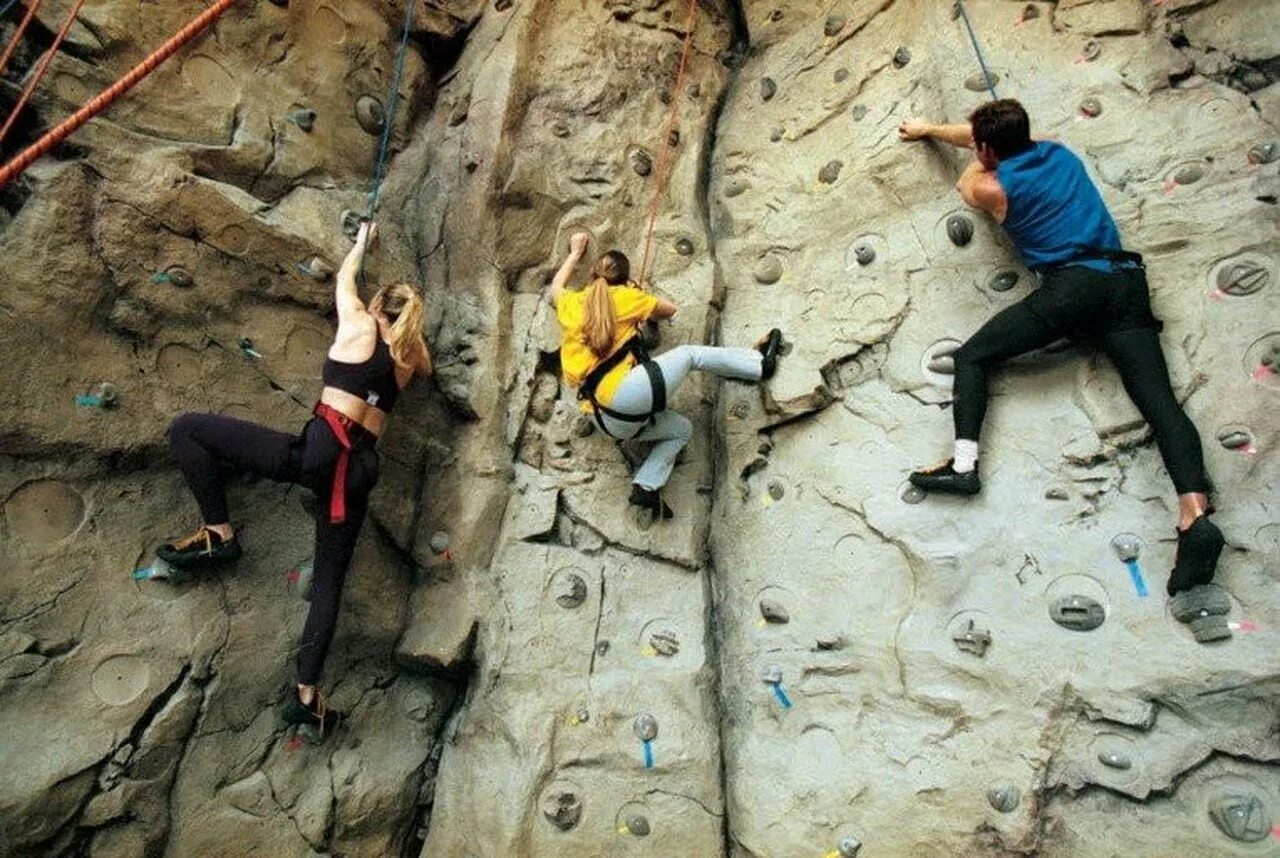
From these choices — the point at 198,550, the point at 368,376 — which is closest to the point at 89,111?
the point at 368,376

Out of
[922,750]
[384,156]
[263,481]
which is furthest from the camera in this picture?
[384,156]

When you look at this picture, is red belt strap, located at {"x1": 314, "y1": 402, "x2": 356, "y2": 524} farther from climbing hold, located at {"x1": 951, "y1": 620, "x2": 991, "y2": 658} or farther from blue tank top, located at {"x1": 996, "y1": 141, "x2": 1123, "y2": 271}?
blue tank top, located at {"x1": 996, "y1": 141, "x2": 1123, "y2": 271}

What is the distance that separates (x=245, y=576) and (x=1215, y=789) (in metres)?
3.48

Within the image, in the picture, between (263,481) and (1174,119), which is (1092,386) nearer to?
(1174,119)

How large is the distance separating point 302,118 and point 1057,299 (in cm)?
348

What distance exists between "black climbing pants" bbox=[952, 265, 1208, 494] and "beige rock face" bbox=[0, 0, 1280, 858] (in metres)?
0.17

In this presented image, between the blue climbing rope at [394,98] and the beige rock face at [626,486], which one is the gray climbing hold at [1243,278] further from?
the blue climbing rope at [394,98]

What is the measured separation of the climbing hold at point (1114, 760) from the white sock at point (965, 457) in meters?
1.02

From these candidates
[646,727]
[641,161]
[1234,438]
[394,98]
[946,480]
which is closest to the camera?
[1234,438]

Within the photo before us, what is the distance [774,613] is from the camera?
10.6 ft

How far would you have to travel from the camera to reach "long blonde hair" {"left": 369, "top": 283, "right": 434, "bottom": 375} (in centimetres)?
309

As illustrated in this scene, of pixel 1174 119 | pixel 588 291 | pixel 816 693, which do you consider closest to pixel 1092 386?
pixel 1174 119

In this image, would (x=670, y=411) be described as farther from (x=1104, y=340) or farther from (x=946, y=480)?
(x=1104, y=340)

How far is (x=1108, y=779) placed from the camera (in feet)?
8.10
